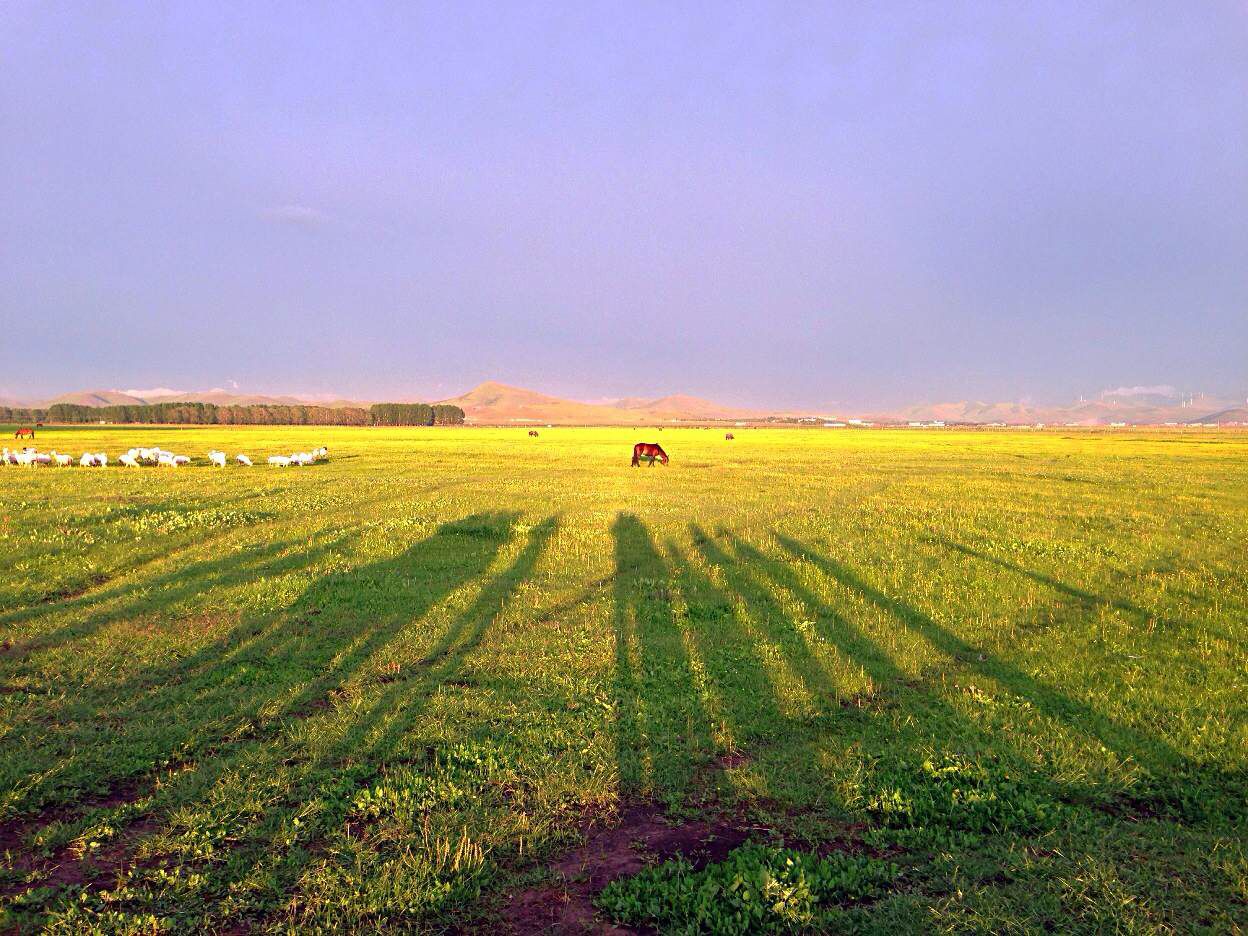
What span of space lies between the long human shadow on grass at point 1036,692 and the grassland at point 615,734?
53mm

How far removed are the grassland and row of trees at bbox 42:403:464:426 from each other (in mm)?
143896

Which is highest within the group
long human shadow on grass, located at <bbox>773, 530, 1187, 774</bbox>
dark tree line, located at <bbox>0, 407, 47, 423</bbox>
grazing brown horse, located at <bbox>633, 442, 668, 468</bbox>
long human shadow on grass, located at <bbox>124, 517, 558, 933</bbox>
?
dark tree line, located at <bbox>0, 407, 47, 423</bbox>

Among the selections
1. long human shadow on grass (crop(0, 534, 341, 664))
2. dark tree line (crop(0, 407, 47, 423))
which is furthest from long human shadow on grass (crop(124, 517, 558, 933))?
dark tree line (crop(0, 407, 47, 423))

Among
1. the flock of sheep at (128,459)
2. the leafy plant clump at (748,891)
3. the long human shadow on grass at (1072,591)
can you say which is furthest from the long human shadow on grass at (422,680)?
the flock of sheep at (128,459)

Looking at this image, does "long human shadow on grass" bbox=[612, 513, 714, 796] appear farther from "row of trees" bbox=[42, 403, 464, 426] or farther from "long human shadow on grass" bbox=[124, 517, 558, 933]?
"row of trees" bbox=[42, 403, 464, 426]

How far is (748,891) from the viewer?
441cm

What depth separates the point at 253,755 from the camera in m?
6.36

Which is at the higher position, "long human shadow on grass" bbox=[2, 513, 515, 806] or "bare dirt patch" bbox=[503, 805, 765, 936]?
"long human shadow on grass" bbox=[2, 513, 515, 806]

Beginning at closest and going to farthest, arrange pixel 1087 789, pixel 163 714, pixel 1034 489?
pixel 1087 789 → pixel 163 714 → pixel 1034 489

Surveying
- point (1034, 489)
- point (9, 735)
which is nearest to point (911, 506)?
point (1034, 489)

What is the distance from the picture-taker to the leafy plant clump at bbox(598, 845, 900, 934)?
423 cm

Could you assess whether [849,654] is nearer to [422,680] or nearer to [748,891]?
[748,891]

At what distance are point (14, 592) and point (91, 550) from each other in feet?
10.9

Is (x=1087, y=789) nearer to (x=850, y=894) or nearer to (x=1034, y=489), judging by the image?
(x=850, y=894)
